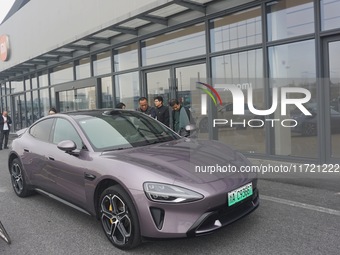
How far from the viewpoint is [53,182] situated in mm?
4426

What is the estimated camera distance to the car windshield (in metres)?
4.05

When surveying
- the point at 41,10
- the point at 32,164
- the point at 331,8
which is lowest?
the point at 32,164

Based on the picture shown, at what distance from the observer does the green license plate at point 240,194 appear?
3248mm

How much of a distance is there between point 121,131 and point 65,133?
0.84m

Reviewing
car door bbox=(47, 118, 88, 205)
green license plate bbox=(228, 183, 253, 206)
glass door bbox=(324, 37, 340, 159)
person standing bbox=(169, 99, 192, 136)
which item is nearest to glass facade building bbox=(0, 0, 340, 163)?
glass door bbox=(324, 37, 340, 159)

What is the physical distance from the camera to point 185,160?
3.56 m

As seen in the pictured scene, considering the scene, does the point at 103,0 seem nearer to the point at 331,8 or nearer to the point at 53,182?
the point at 331,8

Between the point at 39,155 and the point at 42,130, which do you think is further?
the point at 42,130

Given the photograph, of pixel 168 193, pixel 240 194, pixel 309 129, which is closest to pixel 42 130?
pixel 168 193

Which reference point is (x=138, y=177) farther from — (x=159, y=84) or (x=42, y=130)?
(x=159, y=84)

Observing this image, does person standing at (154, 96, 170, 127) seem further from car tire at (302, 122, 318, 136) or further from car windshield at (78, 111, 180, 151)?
car tire at (302, 122, 318, 136)

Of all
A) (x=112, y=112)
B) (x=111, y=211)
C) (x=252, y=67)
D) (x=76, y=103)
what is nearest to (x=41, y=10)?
(x=76, y=103)

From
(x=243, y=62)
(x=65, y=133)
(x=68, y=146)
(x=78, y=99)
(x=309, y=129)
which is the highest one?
(x=243, y=62)

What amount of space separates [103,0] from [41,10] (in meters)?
6.42
